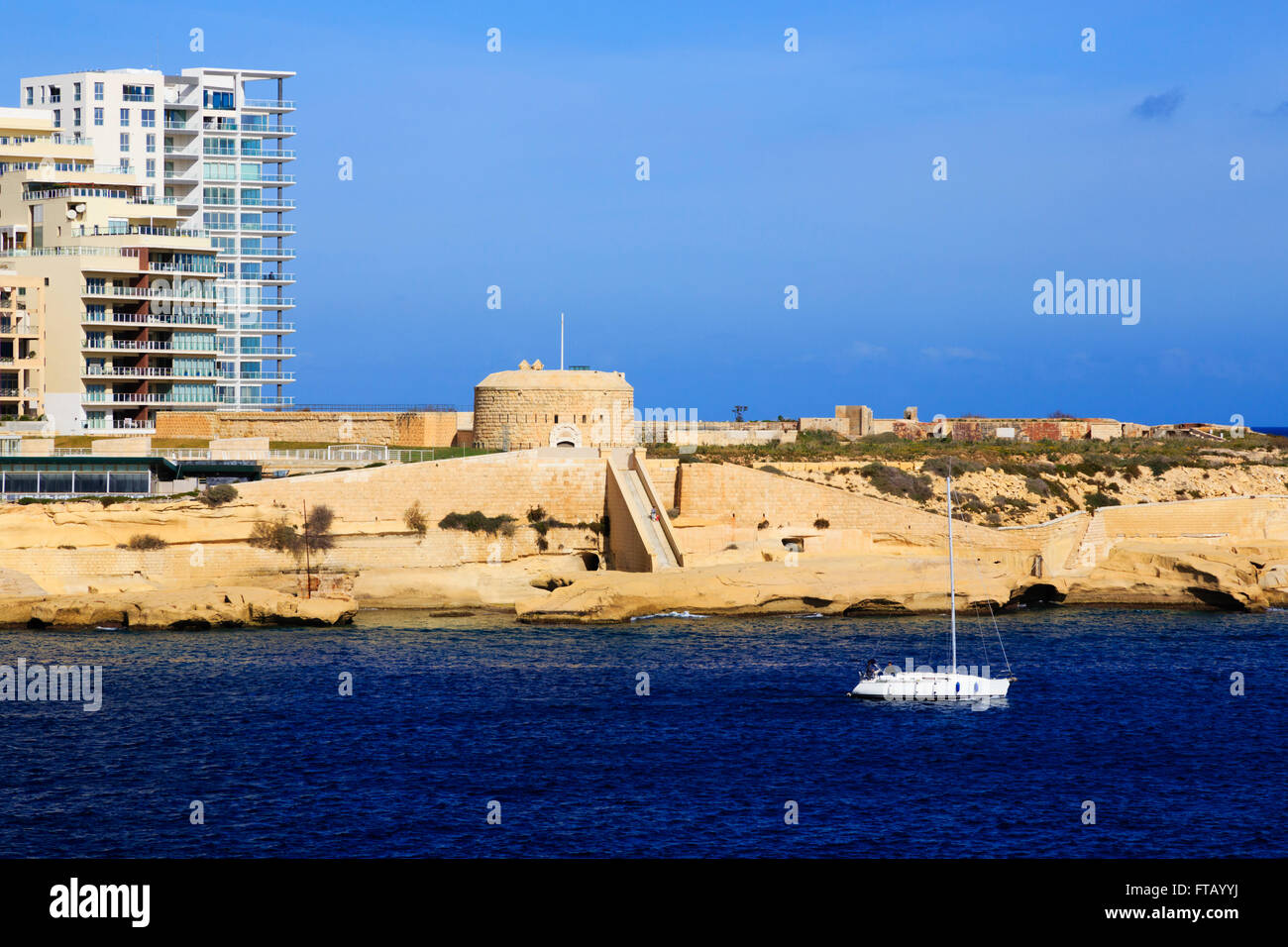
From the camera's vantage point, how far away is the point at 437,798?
27.3 m

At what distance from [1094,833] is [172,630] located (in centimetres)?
3222

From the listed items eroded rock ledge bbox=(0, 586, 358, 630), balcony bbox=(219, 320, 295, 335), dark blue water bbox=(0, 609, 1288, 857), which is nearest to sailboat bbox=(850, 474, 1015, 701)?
dark blue water bbox=(0, 609, 1288, 857)

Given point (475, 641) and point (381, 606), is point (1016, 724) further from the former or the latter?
point (381, 606)

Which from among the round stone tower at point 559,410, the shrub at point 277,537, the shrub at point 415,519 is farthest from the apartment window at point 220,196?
the shrub at point 277,537

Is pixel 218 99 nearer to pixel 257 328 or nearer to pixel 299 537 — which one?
pixel 257 328

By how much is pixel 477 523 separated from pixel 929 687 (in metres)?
23.0

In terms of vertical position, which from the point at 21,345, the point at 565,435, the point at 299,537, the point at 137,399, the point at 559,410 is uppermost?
the point at 21,345

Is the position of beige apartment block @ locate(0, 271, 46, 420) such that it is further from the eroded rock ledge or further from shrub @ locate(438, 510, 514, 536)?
shrub @ locate(438, 510, 514, 536)

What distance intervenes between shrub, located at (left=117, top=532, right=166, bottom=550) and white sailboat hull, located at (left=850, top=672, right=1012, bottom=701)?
26.1 meters

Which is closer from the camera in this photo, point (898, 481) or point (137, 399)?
point (898, 481)

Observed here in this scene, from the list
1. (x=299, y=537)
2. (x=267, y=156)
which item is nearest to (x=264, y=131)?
(x=267, y=156)

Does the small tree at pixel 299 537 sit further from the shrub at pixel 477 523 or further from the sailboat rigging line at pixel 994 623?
the sailboat rigging line at pixel 994 623

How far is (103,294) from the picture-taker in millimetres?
70750
